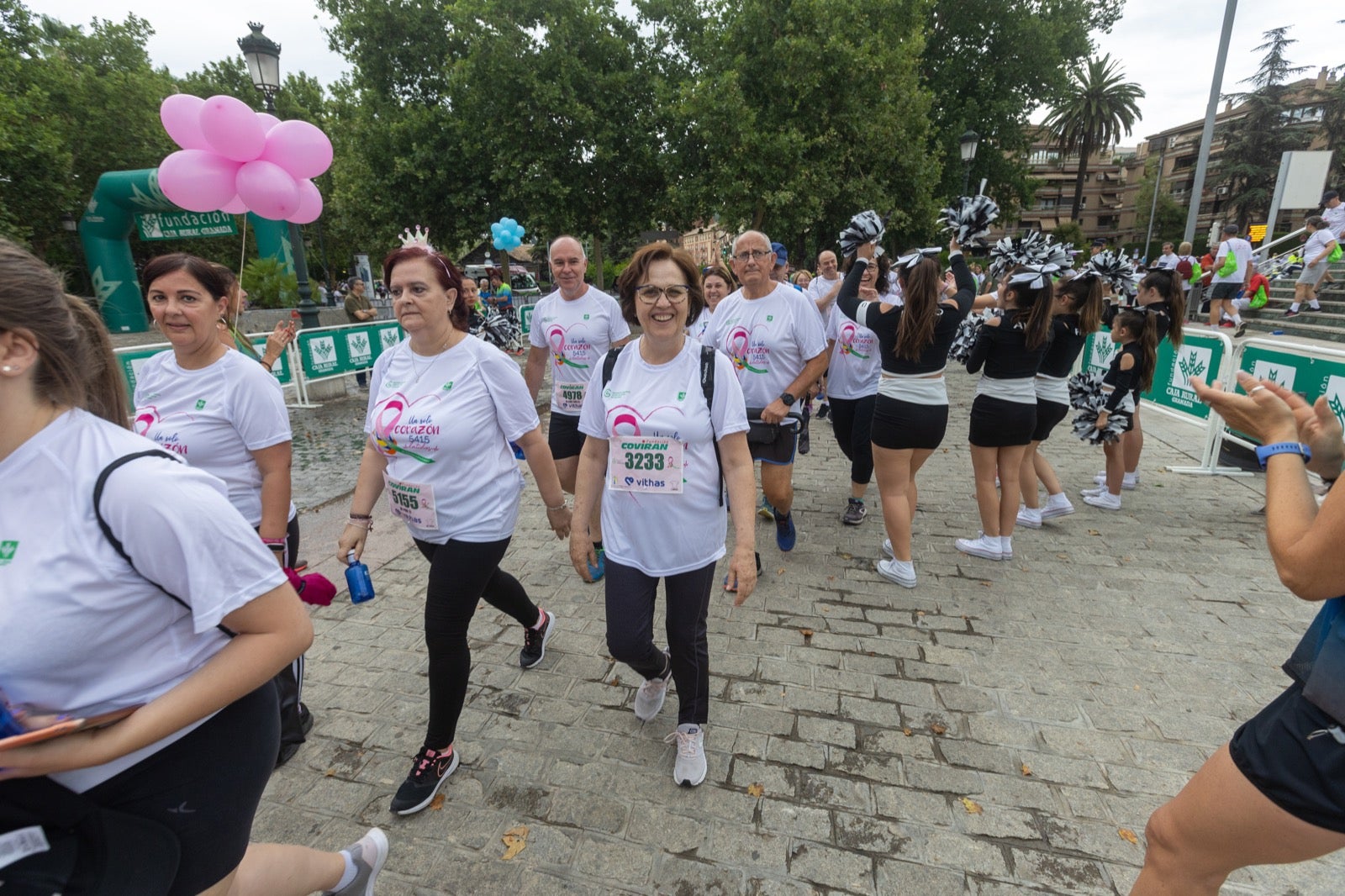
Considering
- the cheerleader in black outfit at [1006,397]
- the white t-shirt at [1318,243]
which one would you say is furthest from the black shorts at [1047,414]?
the white t-shirt at [1318,243]

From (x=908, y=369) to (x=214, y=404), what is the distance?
374 centimetres

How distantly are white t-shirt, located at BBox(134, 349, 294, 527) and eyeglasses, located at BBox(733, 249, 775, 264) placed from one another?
9.56 feet

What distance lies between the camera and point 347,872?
2004mm

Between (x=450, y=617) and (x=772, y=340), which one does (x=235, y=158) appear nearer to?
(x=450, y=617)

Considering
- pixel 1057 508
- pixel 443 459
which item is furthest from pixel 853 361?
pixel 443 459

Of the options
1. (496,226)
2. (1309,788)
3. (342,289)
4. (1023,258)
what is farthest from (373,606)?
(342,289)

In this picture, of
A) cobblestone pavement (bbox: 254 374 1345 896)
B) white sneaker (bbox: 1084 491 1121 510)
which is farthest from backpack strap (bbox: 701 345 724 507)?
white sneaker (bbox: 1084 491 1121 510)

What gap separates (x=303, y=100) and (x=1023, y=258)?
3781cm

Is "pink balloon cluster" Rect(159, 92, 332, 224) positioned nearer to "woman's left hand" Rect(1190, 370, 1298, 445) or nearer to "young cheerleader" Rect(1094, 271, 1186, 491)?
"woman's left hand" Rect(1190, 370, 1298, 445)

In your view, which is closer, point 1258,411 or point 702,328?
point 1258,411

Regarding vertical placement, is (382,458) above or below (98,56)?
below

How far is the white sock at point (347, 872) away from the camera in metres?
1.98

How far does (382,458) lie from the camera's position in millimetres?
2762

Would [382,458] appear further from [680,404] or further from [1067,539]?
[1067,539]
